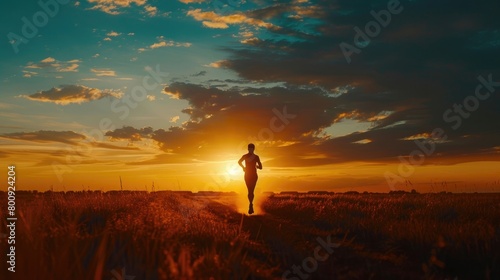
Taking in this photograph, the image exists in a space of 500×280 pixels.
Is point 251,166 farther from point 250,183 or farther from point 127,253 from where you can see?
point 127,253

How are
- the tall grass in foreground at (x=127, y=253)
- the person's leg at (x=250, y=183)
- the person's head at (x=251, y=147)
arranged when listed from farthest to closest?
the person's leg at (x=250, y=183), the person's head at (x=251, y=147), the tall grass in foreground at (x=127, y=253)

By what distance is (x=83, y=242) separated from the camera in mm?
7918

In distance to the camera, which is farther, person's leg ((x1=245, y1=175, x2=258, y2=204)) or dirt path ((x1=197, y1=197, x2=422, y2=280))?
person's leg ((x1=245, y1=175, x2=258, y2=204))

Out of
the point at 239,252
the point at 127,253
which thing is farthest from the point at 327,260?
the point at 127,253

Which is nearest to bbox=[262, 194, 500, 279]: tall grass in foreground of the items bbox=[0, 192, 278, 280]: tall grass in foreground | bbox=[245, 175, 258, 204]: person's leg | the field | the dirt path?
the field

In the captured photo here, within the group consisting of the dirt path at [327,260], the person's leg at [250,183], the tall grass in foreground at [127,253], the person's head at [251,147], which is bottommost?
the dirt path at [327,260]

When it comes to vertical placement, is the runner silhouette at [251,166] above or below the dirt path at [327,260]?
above

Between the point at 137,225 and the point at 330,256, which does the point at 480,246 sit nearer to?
the point at 330,256

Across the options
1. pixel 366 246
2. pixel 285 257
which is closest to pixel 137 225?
pixel 285 257

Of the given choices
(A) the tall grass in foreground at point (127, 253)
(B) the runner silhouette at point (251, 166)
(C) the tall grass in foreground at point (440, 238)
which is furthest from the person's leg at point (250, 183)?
(A) the tall grass in foreground at point (127, 253)

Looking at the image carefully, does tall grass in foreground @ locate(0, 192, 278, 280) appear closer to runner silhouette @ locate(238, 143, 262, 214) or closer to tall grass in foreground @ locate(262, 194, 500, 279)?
tall grass in foreground @ locate(262, 194, 500, 279)

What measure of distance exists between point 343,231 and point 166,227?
204 inches

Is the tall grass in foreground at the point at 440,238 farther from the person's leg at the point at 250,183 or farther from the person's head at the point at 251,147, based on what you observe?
the person's head at the point at 251,147

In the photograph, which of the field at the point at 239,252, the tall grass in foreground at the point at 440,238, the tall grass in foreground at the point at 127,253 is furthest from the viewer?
the tall grass in foreground at the point at 440,238
